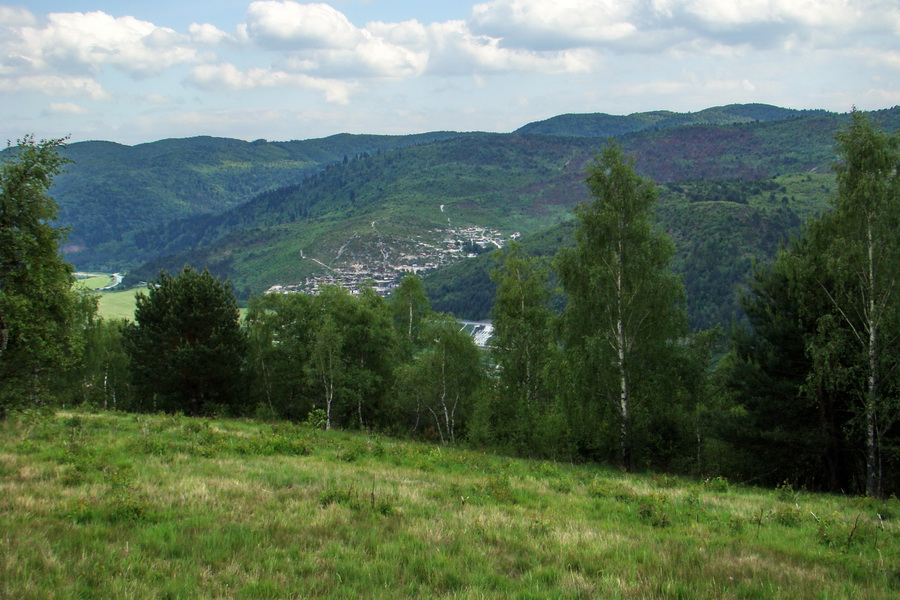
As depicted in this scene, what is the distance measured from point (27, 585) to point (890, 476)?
1178 inches

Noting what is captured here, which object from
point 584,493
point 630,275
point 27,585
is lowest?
point 584,493

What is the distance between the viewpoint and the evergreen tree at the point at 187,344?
35.5 metres

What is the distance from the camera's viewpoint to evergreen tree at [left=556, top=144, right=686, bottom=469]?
23.5 m

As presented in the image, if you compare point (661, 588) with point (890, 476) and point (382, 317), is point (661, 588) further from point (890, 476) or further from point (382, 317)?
point (382, 317)

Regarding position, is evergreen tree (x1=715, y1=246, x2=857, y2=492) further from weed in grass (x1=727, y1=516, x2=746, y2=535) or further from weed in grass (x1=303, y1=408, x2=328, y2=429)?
weed in grass (x1=303, y1=408, x2=328, y2=429)

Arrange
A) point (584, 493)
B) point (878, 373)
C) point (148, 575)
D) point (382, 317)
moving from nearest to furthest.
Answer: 1. point (148, 575)
2. point (584, 493)
3. point (878, 373)
4. point (382, 317)

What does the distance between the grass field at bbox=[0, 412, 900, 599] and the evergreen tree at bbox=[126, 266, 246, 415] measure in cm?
2399

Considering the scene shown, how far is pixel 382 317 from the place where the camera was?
43.5 m

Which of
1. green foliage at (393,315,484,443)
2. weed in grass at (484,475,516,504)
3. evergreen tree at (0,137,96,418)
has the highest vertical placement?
evergreen tree at (0,137,96,418)

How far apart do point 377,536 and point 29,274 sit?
1583 cm

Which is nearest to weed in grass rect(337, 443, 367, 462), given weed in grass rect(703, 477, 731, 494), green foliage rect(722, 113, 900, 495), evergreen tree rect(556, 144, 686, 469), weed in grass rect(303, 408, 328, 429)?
weed in grass rect(303, 408, 328, 429)

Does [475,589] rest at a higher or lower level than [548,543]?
higher

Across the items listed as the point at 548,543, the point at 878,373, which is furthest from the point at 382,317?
the point at 548,543

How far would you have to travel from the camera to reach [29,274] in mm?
16797
